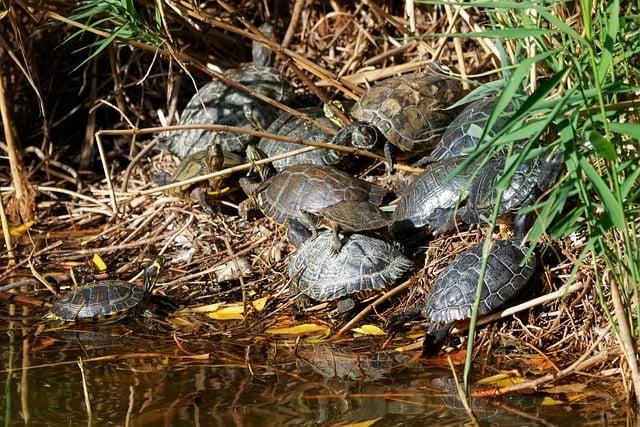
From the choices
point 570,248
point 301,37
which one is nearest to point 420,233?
point 570,248

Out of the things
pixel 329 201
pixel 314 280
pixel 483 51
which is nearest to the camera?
pixel 314 280

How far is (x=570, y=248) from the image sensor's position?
4.64m

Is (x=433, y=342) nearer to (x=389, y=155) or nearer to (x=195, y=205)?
(x=389, y=155)

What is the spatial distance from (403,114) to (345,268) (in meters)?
1.52

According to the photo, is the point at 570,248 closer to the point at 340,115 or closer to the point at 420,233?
the point at 420,233

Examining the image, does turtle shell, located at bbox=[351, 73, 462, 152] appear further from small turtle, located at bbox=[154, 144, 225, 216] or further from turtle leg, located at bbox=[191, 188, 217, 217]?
turtle leg, located at bbox=[191, 188, 217, 217]

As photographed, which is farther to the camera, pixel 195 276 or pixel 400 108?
pixel 400 108

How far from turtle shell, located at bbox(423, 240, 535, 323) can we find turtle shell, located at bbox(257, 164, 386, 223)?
3.74 ft

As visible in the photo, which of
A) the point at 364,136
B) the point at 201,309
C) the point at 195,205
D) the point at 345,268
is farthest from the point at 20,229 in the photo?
the point at 345,268

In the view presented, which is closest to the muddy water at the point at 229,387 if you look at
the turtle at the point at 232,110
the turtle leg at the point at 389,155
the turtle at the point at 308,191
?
the turtle at the point at 308,191

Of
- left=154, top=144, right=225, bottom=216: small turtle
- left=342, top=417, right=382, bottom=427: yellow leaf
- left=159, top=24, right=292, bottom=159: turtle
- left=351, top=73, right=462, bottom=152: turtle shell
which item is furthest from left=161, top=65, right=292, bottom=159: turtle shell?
left=342, top=417, right=382, bottom=427: yellow leaf

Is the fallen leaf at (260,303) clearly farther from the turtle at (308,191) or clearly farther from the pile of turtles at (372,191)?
the turtle at (308,191)

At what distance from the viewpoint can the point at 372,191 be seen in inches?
226

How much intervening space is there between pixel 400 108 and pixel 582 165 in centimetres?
327
